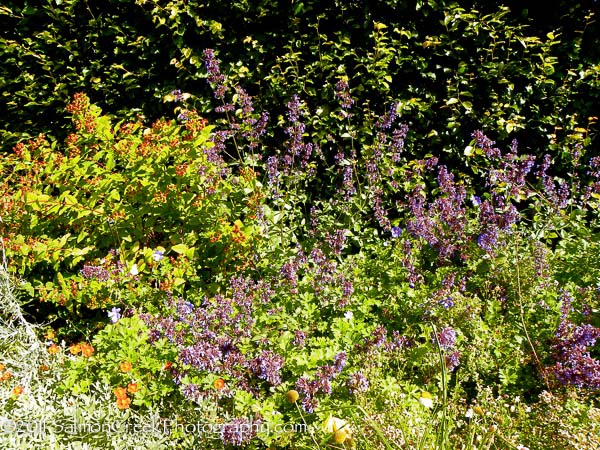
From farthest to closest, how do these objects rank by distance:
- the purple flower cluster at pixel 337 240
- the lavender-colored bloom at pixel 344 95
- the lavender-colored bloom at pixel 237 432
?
the lavender-colored bloom at pixel 344 95 < the purple flower cluster at pixel 337 240 < the lavender-colored bloom at pixel 237 432

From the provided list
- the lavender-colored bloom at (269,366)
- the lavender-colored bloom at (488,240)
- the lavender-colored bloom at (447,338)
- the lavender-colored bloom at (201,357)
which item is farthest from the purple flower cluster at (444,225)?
the lavender-colored bloom at (201,357)

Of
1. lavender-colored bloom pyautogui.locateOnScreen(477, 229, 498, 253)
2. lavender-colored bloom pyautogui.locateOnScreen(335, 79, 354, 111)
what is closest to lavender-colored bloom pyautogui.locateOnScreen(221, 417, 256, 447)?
lavender-colored bloom pyautogui.locateOnScreen(477, 229, 498, 253)

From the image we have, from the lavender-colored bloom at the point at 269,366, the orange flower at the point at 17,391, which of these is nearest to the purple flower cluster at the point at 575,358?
the lavender-colored bloom at the point at 269,366

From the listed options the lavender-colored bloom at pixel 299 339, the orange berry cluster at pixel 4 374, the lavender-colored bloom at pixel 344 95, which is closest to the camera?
the lavender-colored bloom at pixel 299 339

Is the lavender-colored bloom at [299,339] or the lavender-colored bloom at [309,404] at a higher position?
the lavender-colored bloom at [299,339]

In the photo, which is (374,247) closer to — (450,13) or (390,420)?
(390,420)

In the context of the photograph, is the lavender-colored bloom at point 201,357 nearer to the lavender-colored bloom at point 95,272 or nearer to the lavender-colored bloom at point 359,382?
the lavender-colored bloom at point 359,382

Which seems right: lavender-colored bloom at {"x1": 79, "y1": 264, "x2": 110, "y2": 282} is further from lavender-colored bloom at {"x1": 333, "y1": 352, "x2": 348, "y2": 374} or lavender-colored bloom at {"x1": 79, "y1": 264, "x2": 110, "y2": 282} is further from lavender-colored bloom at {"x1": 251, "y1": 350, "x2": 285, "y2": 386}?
lavender-colored bloom at {"x1": 333, "y1": 352, "x2": 348, "y2": 374}

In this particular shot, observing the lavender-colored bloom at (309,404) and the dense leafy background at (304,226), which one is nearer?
the lavender-colored bloom at (309,404)

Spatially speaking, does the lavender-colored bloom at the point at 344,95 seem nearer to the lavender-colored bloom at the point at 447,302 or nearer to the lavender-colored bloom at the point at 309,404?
the lavender-colored bloom at the point at 447,302

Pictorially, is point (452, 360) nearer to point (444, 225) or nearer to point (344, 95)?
point (444, 225)

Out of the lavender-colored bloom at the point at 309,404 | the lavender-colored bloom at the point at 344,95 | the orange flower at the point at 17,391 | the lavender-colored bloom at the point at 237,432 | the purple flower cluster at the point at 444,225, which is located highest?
the lavender-colored bloom at the point at 344,95

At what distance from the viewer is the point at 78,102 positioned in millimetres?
3643

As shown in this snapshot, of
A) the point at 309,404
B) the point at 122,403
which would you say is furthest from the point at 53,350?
the point at 309,404
